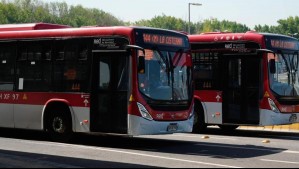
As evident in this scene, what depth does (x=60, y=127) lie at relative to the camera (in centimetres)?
1642

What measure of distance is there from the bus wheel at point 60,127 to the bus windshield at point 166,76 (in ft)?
8.65

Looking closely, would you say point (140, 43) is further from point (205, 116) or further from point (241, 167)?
point (205, 116)

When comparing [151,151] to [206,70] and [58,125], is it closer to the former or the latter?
[58,125]

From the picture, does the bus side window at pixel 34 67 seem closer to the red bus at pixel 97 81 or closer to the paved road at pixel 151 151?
the red bus at pixel 97 81

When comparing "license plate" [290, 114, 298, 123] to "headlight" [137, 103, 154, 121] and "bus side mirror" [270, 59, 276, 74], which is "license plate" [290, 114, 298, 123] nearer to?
"bus side mirror" [270, 59, 276, 74]

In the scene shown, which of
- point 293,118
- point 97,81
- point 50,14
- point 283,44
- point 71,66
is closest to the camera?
point 97,81

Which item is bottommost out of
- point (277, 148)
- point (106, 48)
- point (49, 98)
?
point (277, 148)

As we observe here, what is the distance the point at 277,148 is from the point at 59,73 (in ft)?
19.6

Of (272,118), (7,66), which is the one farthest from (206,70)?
(7,66)

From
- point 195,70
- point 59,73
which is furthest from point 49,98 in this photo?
point 195,70

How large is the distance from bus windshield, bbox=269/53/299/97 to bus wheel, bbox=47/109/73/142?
6.30 metres

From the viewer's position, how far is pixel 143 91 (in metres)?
14.7

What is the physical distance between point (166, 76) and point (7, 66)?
5.13 m

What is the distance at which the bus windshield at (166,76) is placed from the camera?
14.9 meters
